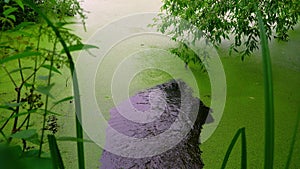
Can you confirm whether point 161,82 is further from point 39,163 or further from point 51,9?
point 39,163

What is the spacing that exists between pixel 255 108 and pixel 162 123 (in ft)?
1.70

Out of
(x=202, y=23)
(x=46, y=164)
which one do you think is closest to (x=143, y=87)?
(x=202, y=23)

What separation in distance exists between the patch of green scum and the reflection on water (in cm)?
9

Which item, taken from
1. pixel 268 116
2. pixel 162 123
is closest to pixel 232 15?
pixel 162 123

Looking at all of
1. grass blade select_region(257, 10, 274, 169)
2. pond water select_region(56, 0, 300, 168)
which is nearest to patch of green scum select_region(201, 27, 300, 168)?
pond water select_region(56, 0, 300, 168)

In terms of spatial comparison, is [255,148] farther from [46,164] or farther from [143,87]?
[46,164]

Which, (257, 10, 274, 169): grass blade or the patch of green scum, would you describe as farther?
the patch of green scum

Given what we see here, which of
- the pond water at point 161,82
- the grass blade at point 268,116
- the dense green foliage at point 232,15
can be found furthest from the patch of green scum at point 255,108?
the grass blade at point 268,116

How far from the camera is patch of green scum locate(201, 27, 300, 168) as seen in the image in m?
1.31

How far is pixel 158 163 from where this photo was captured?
127 centimetres

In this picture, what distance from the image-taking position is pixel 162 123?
152cm

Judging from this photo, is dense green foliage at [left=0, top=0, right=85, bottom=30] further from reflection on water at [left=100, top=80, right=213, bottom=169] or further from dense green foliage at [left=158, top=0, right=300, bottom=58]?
dense green foliage at [left=158, top=0, right=300, bottom=58]

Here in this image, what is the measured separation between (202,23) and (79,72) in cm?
79

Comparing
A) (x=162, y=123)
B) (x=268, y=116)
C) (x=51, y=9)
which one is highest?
(x=51, y=9)
